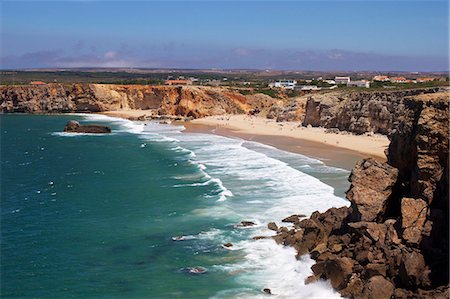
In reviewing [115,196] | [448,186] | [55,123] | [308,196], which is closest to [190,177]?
[115,196]

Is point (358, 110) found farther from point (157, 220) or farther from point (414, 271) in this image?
point (414, 271)

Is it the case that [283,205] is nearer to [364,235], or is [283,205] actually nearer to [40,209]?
[364,235]

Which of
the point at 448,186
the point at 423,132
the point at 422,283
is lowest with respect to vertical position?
the point at 422,283

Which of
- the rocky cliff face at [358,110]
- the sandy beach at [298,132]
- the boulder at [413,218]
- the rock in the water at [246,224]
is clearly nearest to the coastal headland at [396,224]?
the boulder at [413,218]

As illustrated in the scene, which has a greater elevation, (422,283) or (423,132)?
(423,132)

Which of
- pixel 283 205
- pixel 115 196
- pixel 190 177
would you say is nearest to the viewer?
pixel 283 205

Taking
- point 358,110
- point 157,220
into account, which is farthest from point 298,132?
point 157,220
